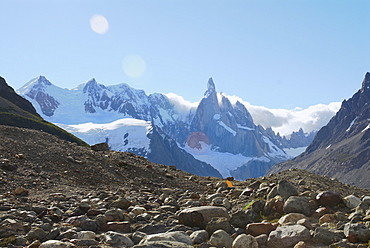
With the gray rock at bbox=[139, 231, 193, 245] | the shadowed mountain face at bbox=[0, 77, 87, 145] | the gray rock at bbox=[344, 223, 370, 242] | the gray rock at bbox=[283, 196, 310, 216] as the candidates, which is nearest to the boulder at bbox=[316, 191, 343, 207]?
the gray rock at bbox=[283, 196, 310, 216]

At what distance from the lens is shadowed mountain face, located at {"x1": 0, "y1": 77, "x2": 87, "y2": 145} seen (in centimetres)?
10910

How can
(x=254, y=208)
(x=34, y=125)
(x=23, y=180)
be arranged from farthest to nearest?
(x=34, y=125)
(x=23, y=180)
(x=254, y=208)

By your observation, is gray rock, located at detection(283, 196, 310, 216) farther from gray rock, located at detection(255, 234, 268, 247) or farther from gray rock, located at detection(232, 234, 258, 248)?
gray rock, located at detection(232, 234, 258, 248)

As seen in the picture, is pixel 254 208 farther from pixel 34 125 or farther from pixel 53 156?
pixel 34 125

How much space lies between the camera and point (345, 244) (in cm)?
1057

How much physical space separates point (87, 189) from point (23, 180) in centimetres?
430

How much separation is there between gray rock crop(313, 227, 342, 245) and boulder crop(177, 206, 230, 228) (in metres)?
3.93

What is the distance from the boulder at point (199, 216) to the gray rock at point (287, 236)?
3.13 meters

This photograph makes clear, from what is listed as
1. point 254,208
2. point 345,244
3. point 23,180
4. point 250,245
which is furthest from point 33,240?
point 23,180

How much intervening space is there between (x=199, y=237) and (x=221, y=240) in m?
0.93

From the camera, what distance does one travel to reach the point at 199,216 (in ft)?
46.6

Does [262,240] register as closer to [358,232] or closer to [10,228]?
[358,232]

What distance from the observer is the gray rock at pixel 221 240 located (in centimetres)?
1142

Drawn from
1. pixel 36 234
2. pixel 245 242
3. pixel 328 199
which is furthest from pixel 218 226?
pixel 36 234
